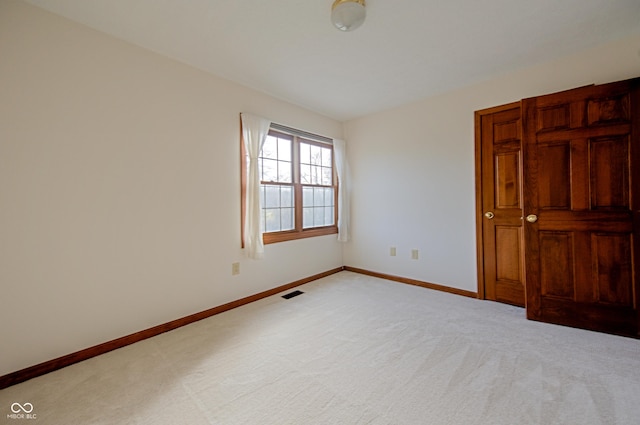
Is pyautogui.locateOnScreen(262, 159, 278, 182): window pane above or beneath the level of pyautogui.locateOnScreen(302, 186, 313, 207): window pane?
above

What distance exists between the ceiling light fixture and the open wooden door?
2.05m

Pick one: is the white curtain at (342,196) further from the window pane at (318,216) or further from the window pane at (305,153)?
the window pane at (305,153)

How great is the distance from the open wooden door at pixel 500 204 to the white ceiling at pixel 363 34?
61cm

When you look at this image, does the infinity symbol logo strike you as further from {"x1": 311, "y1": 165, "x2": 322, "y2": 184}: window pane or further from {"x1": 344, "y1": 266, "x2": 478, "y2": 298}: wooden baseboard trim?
{"x1": 344, "y1": 266, "x2": 478, "y2": 298}: wooden baseboard trim

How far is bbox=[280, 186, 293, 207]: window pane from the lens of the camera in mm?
3538

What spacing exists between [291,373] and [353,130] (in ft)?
11.8

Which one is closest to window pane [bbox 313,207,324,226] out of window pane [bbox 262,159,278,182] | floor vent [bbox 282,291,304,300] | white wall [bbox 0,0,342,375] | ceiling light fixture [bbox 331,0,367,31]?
window pane [bbox 262,159,278,182]

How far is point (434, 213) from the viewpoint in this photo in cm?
345

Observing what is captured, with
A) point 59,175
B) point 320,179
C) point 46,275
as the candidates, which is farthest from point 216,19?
point 320,179

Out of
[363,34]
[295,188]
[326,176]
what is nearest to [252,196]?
[295,188]

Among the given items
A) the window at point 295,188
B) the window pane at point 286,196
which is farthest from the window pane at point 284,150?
the window pane at point 286,196

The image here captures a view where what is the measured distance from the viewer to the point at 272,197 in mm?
3402

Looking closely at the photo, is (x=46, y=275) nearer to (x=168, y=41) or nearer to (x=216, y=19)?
(x=168, y=41)

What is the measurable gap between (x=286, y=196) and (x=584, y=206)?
122 inches
